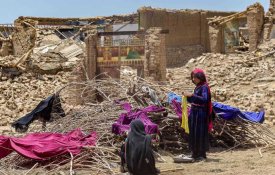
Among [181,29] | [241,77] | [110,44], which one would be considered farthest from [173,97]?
[181,29]

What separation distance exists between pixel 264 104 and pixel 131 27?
13.2 meters

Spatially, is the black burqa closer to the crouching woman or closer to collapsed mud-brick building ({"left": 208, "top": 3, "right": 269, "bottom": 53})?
the crouching woman

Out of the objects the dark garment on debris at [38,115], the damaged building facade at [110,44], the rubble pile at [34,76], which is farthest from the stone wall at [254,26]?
the dark garment on debris at [38,115]

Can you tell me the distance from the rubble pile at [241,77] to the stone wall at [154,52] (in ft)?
2.13

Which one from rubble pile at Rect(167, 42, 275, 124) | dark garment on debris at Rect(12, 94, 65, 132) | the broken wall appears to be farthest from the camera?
the broken wall

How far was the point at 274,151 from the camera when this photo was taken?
8328 mm

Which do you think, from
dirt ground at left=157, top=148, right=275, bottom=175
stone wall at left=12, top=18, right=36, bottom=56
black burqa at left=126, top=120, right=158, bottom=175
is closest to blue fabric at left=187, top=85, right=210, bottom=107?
dirt ground at left=157, top=148, right=275, bottom=175

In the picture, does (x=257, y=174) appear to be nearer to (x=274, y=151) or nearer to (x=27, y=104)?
(x=274, y=151)

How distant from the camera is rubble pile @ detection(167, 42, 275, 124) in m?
14.4

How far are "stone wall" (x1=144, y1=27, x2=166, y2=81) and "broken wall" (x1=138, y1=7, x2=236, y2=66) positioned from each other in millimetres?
9714

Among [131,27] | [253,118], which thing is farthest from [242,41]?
[253,118]

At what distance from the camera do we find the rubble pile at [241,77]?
14.4 meters

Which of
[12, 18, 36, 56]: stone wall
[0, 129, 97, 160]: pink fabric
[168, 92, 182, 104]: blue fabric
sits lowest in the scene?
[0, 129, 97, 160]: pink fabric

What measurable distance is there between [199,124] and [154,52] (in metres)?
8.32
